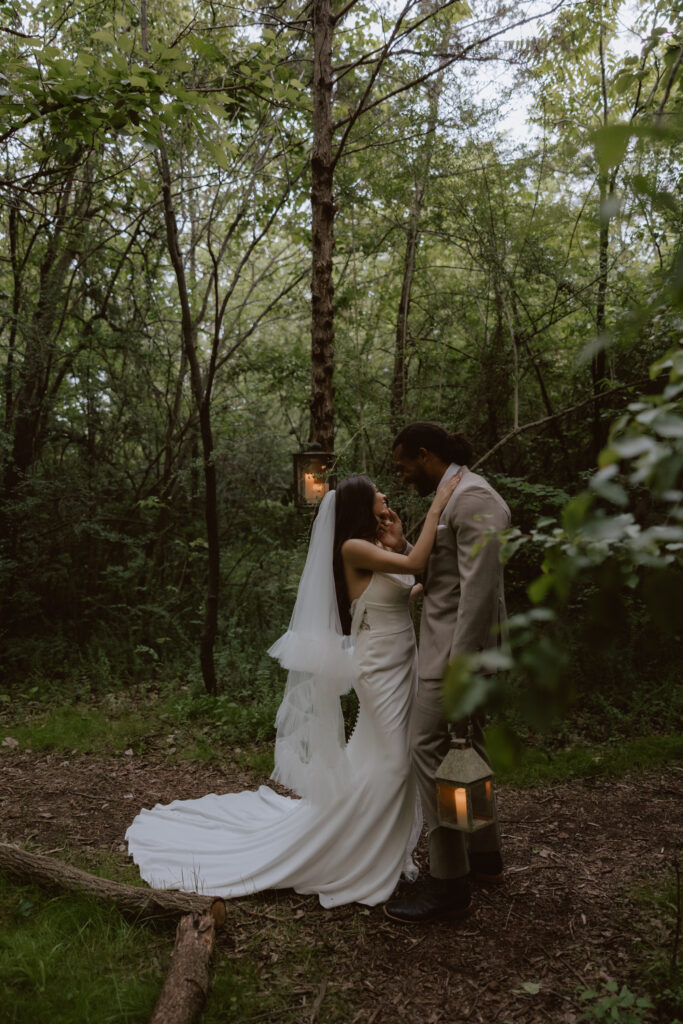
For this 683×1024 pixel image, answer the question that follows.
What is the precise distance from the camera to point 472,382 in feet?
23.4

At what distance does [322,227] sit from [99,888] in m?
4.63

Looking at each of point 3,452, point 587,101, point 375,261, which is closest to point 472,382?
point 375,261

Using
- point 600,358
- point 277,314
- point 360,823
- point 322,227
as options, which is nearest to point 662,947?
point 360,823

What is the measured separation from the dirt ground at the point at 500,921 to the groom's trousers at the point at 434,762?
0.28 metres

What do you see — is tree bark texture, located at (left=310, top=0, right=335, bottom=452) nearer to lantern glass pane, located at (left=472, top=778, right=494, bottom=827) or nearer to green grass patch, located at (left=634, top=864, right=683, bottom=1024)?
lantern glass pane, located at (left=472, top=778, right=494, bottom=827)

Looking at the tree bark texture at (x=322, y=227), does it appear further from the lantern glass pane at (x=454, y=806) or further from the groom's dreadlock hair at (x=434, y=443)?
the lantern glass pane at (x=454, y=806)

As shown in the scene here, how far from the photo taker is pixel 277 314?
32.5ft

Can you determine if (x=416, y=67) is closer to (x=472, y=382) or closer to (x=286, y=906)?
(x=472, y=382)

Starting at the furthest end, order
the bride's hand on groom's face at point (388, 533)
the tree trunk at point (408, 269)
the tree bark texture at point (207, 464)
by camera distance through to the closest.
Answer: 1. the tree trunk at point (408, 269)
2. the tree bark texture at point (207, 464)
3. the bride's hand on groom's face at point (388, 533)

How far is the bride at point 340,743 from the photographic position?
357cm

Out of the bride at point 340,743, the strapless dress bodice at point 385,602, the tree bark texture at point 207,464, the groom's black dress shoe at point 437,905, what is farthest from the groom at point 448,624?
the tree bark texture at point 207,464

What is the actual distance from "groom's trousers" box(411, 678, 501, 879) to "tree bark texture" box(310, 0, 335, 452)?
255cm

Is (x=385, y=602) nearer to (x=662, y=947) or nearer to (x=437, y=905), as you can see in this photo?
(x=437, y=905)

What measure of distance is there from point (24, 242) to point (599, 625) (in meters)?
9.11
